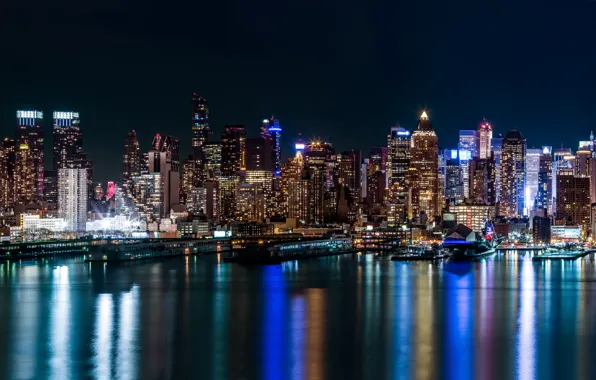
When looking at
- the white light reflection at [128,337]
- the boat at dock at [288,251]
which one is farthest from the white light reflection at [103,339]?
the boat at dock at [288,251]

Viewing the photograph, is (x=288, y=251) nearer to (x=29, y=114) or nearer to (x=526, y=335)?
(x=526, y=335)

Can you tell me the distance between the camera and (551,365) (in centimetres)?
1722

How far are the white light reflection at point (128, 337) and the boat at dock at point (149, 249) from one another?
68.1 feet

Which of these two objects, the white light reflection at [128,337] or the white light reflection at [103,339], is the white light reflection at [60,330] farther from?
the white light reflection at [128,337]

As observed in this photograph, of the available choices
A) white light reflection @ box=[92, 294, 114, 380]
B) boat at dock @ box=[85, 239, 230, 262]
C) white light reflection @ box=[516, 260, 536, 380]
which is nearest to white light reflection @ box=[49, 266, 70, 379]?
white light reflection @ box=[92, 294, 114, 380]

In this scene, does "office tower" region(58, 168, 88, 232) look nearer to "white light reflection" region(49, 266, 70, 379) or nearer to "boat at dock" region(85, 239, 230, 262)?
"boat at dock" region(85, 239, 230, 262)

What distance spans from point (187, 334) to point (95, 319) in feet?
11.6

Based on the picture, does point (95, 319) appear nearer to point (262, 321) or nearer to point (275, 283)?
point (262, 321)

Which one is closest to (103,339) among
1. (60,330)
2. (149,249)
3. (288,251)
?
(60,330)

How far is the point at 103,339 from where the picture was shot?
20.0 metres

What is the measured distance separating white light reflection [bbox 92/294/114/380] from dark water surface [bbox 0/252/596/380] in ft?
0.13

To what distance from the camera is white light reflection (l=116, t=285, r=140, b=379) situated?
1669 cm

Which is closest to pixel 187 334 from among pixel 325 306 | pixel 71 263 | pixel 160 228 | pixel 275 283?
pixel 325 306

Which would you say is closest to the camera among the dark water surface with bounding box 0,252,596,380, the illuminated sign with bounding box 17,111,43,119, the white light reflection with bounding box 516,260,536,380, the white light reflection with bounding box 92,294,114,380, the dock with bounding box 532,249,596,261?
the white light reflection with bounding box 92,294,114,380
